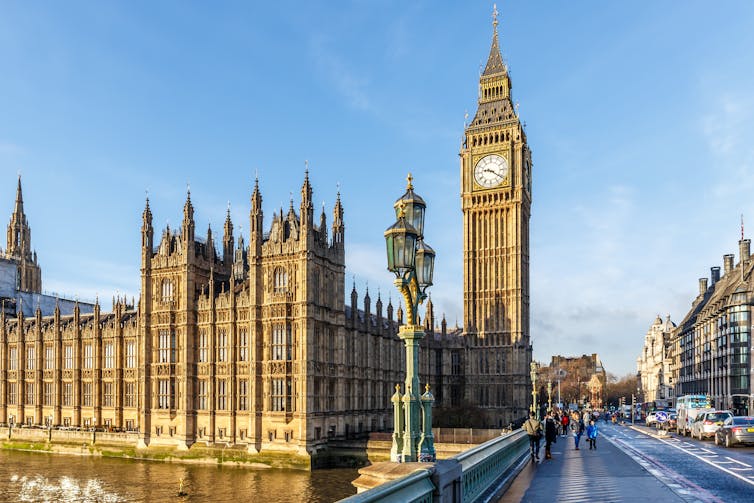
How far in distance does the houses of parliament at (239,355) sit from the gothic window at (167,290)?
0.11 m

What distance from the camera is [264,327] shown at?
197 ft

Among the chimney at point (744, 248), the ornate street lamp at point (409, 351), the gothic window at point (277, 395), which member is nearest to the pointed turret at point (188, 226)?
the gothic window at point (277, 395)

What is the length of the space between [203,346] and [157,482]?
14.9m

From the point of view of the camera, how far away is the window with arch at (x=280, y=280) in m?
59.7

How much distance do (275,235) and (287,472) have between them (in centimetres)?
2082

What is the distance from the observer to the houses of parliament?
58812 millimetres

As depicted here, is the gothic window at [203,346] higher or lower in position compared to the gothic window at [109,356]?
higher

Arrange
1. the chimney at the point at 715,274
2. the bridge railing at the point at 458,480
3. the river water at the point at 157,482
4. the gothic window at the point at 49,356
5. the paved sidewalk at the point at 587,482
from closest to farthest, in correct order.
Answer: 1. the bridge railing at the point at 458,480
2. the paved sidewalk at the point at 587,482
3. the river water at the point at 157,482
4. the gothic window at the point at 49,356
5. the chimney at the point at 715,274

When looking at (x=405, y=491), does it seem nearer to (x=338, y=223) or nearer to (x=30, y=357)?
(x=338, y=223)

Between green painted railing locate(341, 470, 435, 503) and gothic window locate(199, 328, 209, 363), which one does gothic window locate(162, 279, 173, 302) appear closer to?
gothic window locate(199, 328, 209, 363)

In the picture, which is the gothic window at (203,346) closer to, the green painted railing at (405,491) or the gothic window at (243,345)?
the gothic window at (243,345)

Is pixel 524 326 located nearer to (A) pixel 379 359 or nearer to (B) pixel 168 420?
(A) pixel 379 359

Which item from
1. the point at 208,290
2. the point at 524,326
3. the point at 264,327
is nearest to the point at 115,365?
the point at 208,290

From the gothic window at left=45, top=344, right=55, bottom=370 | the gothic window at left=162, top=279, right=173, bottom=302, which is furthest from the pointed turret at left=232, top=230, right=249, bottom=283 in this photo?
the gothic window at left=45, top=344, right=55, bottom=370
